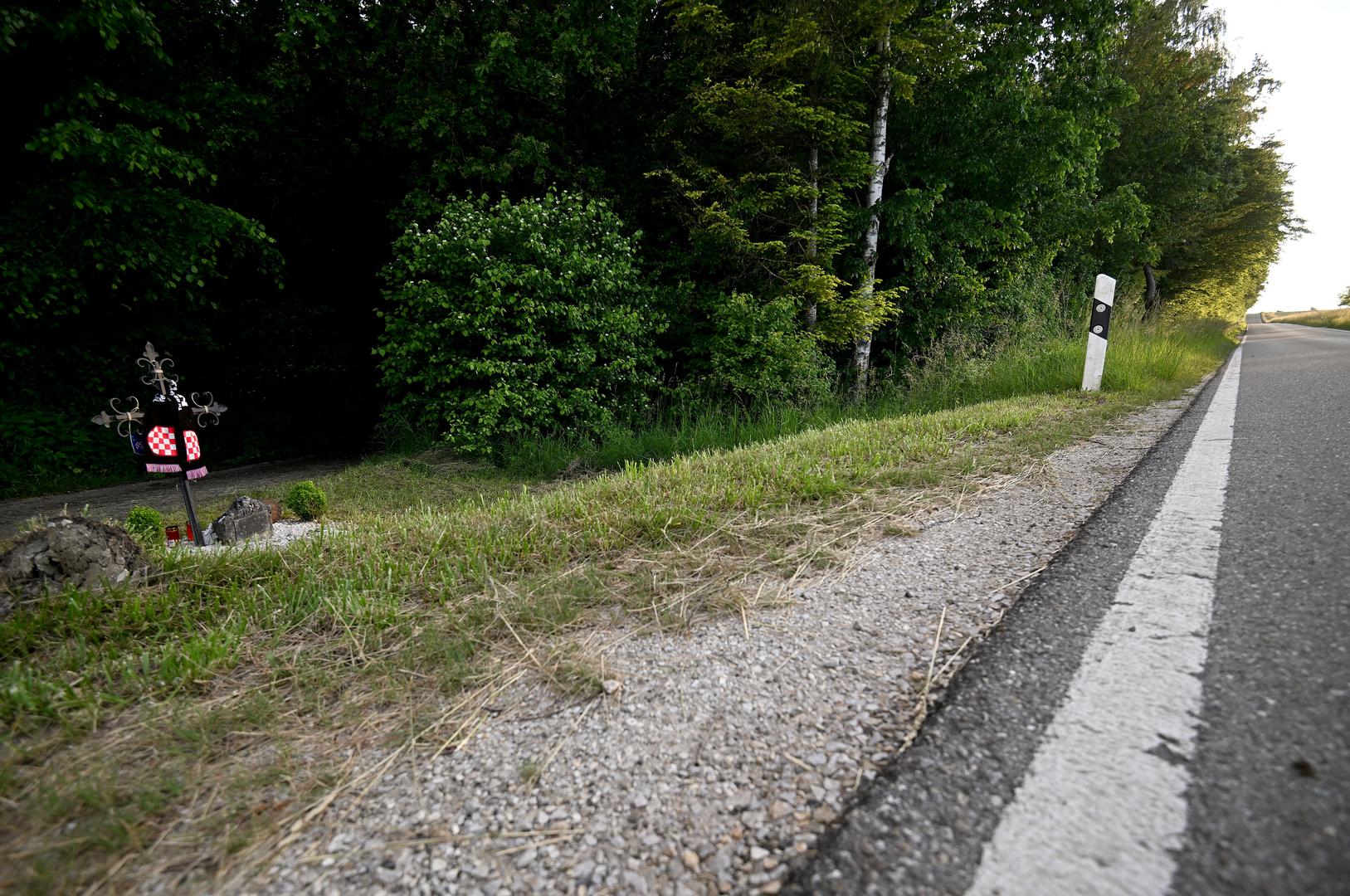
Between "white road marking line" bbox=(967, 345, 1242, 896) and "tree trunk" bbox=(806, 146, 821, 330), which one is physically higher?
"tree trunk" bbox=(806, 146, 821, 330)

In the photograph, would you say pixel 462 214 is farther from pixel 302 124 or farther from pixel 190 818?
pixel 190 818

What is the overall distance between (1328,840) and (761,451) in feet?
10.8

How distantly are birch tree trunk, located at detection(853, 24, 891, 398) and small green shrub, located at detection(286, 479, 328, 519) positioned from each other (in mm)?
7598

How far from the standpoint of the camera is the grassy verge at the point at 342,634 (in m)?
1.15

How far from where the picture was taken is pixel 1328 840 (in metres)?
0.86

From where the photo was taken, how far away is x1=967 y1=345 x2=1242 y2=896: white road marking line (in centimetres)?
88

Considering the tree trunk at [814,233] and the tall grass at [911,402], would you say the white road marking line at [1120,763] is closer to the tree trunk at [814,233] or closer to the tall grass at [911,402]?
the tall grass at [911,402]

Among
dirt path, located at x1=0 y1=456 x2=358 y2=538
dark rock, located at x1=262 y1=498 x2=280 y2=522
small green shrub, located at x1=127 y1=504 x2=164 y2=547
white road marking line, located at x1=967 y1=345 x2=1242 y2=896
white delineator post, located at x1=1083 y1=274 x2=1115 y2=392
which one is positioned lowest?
dirt path, located at x1=0 y1=456 x2=358 y2=538

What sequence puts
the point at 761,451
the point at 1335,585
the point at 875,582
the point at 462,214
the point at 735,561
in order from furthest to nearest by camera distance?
the point at 462,214 → the point at 761,451 → the point at 735,561 → the point at 875,582 → the point at 1335,585

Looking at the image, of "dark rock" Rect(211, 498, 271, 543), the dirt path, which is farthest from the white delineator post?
the dirt path

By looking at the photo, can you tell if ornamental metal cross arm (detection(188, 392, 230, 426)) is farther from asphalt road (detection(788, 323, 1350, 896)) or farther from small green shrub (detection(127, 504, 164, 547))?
asphalt road (detection(788, 323, 1350, 896))

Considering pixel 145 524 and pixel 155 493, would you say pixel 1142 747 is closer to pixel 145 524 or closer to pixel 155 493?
pixel 145 524

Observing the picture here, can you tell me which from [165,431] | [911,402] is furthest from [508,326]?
[911,402]

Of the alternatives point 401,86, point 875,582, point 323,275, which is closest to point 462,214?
point 401,86
